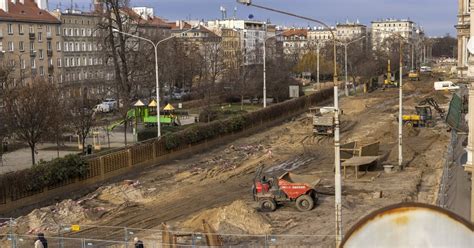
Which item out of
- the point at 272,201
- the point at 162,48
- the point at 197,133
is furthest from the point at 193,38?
the point at 272,201

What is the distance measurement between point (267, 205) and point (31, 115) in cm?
1577

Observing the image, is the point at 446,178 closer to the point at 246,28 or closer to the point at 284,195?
the point at 284,195

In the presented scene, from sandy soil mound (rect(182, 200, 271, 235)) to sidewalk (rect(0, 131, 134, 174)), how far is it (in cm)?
1691

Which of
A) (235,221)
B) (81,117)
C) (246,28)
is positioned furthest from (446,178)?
(246,28)

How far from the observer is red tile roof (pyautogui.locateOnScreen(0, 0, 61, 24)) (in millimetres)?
76750

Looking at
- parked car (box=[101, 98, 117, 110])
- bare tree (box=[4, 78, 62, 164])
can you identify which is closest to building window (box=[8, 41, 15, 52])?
parked car (box=[101, 98, 117, 110])

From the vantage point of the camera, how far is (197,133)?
4441cm

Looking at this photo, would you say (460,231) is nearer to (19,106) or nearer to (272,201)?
(272,201)

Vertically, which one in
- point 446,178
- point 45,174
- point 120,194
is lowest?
point 120,194

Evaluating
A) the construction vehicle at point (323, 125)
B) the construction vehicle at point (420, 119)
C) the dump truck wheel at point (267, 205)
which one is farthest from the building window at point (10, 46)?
the dump truck wheel at point (267, 205)

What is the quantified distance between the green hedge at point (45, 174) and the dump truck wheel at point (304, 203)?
1277 centimetres

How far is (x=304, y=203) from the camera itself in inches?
1025

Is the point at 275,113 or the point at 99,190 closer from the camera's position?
the point at 99,190

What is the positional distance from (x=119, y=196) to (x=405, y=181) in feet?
47.9
